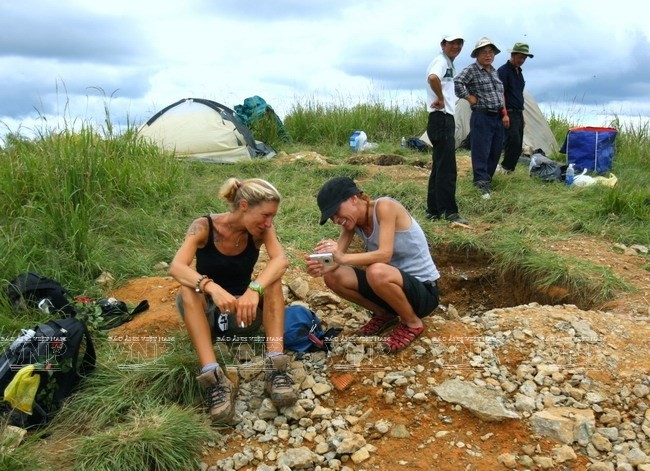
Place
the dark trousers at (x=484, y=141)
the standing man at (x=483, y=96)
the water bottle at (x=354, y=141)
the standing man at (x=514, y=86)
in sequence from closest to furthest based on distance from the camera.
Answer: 1. the standing man at (x=483, y=96)
2. the dark trousers at (x=484, y=141)
3. the standing man at (x=514, y=86)
4. the water bottle at (x=354, y=141)

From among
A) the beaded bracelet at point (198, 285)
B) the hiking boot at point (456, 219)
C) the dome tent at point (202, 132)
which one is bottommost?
the hiking boot at point (456, 219)

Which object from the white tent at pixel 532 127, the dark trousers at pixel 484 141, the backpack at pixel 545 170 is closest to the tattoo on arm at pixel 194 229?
the dark trousers at pixel 484 141

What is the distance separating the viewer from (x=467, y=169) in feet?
26.7

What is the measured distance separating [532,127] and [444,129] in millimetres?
4760

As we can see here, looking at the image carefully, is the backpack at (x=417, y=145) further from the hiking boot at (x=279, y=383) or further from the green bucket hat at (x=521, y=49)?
the hiking boot at (x=279, y=383)

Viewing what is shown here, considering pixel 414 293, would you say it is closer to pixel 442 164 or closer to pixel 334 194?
pixel 334 194

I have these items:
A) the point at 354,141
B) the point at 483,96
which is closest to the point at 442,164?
the point at 483,96

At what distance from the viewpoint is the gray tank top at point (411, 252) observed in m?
3.33

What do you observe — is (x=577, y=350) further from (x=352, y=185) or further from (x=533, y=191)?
(x=533, y=191)

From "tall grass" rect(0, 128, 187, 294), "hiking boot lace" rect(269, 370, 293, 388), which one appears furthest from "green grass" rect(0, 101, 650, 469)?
"hiking boot lace" rect(269, 370, 293, 388)

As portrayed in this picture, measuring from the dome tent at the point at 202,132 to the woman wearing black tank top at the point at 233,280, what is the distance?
216 inches

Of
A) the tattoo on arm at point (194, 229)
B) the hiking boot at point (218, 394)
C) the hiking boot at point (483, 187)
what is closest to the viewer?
the hiking boot at point (218, 394)

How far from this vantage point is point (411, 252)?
3.36m

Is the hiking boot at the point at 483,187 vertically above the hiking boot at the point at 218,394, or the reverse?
the hiking boot at the point at 483,187
